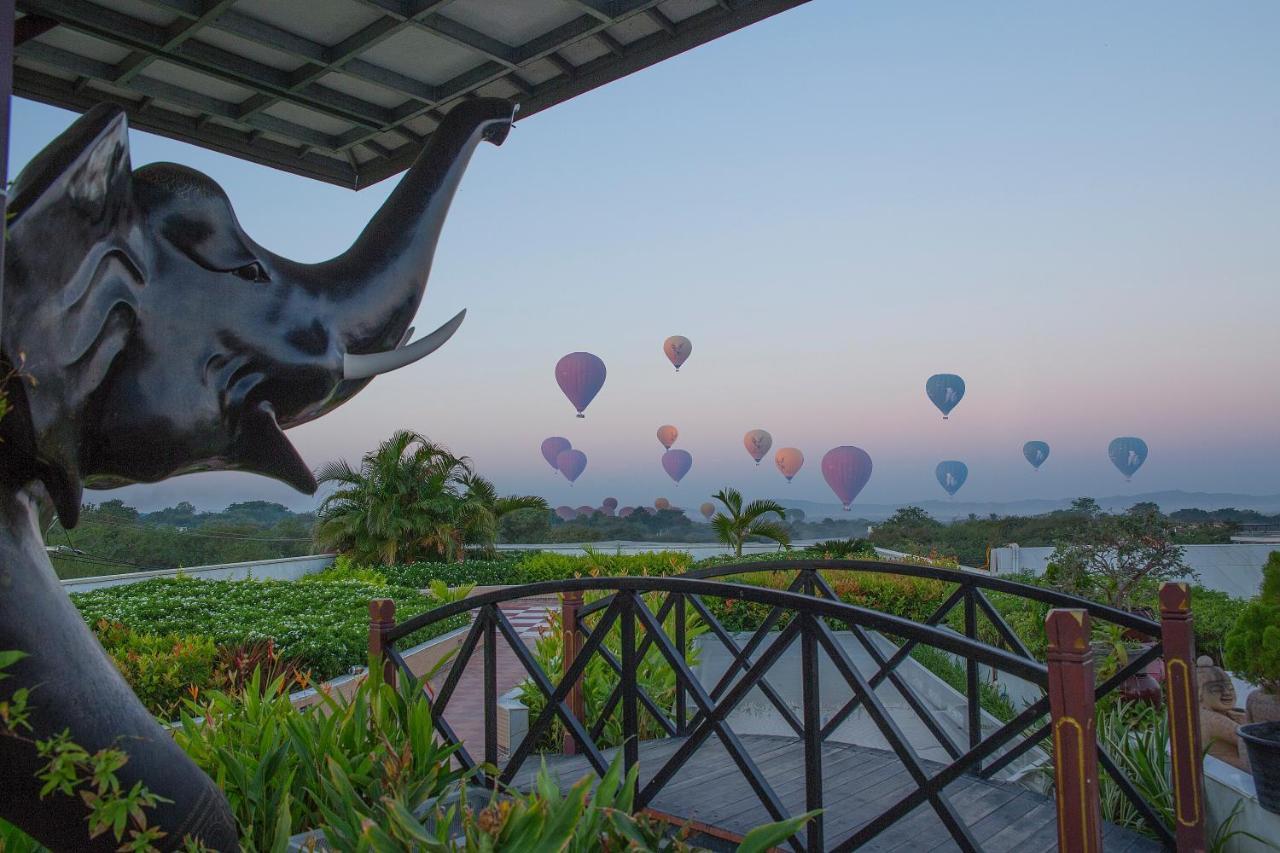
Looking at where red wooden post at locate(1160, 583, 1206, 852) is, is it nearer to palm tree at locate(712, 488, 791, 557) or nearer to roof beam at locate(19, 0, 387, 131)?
roof beam at locate(19, 0, 387, 131)

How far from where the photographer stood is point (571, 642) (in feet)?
18.0

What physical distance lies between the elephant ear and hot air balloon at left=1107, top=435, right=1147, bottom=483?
129 feet

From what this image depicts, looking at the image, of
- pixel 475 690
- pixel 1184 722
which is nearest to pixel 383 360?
pixel 1184 722

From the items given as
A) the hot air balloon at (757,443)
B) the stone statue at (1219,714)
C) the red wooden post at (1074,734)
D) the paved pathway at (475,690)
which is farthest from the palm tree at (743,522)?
the hot air balloon at (757,443)

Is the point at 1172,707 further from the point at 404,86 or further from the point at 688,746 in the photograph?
the point at 404,86

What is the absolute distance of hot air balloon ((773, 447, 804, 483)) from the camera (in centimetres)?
4200

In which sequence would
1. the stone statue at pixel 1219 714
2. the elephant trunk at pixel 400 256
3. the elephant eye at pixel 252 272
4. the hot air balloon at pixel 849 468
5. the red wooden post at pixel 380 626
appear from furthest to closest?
the hot air balloon at pixel 849 468
the stone statue at pixel 1219 714
the red wooden post at pixel 380 626
the elephant trunk at pixel 400 256
the elephant eye at pixel 252 272

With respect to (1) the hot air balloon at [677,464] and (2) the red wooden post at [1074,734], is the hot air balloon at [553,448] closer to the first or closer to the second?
(1) the hot air balloon at [677,464]

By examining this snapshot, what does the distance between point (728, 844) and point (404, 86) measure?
341 cm

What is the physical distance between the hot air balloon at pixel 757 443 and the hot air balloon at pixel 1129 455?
14.2 metres

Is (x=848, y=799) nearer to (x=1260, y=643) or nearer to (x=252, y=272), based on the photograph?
(x=1260, y=643)

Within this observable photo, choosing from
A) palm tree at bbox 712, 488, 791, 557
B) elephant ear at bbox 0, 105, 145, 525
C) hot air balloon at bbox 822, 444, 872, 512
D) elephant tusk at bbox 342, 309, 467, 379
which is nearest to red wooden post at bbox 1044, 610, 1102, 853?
elephant tusk at bbox 342, 309, 467, 379

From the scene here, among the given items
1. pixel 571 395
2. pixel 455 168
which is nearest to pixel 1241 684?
pixel 455 168

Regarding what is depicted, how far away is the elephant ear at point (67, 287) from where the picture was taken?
5.39 feet
